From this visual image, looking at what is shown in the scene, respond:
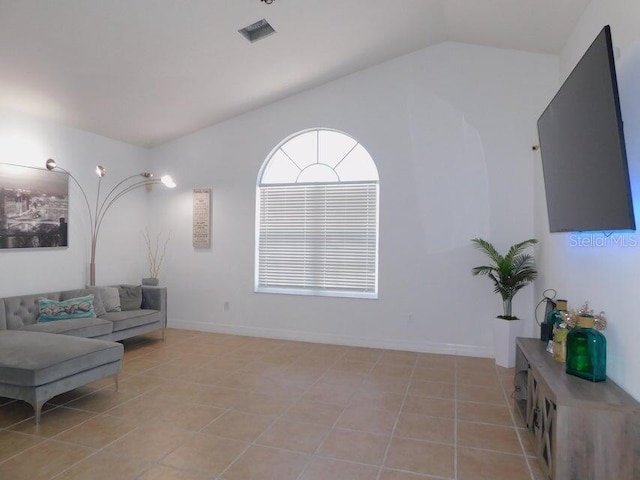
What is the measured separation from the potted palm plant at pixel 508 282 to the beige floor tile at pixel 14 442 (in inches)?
165

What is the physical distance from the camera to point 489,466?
250 cm

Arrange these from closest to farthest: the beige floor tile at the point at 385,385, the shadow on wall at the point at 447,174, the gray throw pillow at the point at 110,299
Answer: the beige floor tile at the point at 385,385 < the shadow on wall at the point at 447,174 < the gray throw pillow at the point at 110,299

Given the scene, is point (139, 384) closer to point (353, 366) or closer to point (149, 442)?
point (149, 442)

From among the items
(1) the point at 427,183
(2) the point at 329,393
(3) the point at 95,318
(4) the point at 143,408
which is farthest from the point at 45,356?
(1) the point at 427,183

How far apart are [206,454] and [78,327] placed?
7.81 feet

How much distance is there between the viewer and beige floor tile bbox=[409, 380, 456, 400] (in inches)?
143

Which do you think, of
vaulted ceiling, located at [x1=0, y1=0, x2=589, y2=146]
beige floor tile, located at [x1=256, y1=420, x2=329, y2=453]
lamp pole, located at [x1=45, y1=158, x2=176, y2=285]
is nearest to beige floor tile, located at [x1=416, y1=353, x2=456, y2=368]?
beige floor tile, located at [x1=256, y1=420, x2=329, y2=453]

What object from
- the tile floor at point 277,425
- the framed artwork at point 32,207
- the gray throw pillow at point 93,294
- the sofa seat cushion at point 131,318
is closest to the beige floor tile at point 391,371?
the tile floor at point 277,425

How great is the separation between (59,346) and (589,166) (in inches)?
157

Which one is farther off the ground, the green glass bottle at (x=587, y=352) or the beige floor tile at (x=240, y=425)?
the green glass bottle at (x=587, y=352)

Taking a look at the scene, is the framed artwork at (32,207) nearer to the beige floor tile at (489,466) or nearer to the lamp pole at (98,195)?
the lamp pole at (98,195)

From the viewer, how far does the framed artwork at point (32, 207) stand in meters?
4.34

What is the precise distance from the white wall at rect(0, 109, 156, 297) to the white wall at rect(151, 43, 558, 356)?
166 cm

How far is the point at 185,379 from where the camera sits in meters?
3.96
